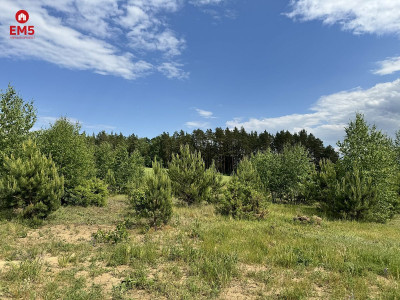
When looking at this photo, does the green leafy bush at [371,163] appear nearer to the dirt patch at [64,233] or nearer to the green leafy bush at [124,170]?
the dirt patch at [64,233]

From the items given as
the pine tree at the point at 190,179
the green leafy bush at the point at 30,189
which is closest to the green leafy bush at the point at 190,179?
the pine tree at the point at 190,179

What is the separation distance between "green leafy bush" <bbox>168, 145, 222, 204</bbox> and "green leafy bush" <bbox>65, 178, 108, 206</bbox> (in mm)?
5903

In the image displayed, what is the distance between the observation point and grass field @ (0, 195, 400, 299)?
565 centimetres

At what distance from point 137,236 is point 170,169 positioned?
31.8 feet

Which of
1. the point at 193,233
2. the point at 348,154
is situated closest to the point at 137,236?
the point at 193,233

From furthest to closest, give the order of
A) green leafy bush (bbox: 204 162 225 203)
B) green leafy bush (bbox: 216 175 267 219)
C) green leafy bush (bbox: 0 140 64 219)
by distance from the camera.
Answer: green leafy bush (bbox: 204 162 225 203) → green leafy bush (bbox: 216 175 267 219) → green leafy bush (bbox: 0 140 64 219)

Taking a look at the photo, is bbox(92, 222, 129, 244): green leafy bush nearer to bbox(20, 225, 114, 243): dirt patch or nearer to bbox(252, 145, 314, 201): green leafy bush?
bbox(20, 225, 114, 243): dirt patch

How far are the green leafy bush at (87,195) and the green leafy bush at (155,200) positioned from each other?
706 centimetres

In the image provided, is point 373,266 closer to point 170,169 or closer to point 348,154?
point 348,154

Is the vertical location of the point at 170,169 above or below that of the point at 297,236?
above

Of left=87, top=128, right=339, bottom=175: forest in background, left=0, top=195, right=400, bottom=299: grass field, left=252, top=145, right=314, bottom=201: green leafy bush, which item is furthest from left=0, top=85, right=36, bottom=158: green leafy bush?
left=87, top=128, right=339, bottom=175: forest in background

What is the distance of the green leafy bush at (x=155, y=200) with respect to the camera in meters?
12.1

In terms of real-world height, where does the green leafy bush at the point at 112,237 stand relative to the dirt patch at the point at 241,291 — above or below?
above

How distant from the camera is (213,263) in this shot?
6961mm
